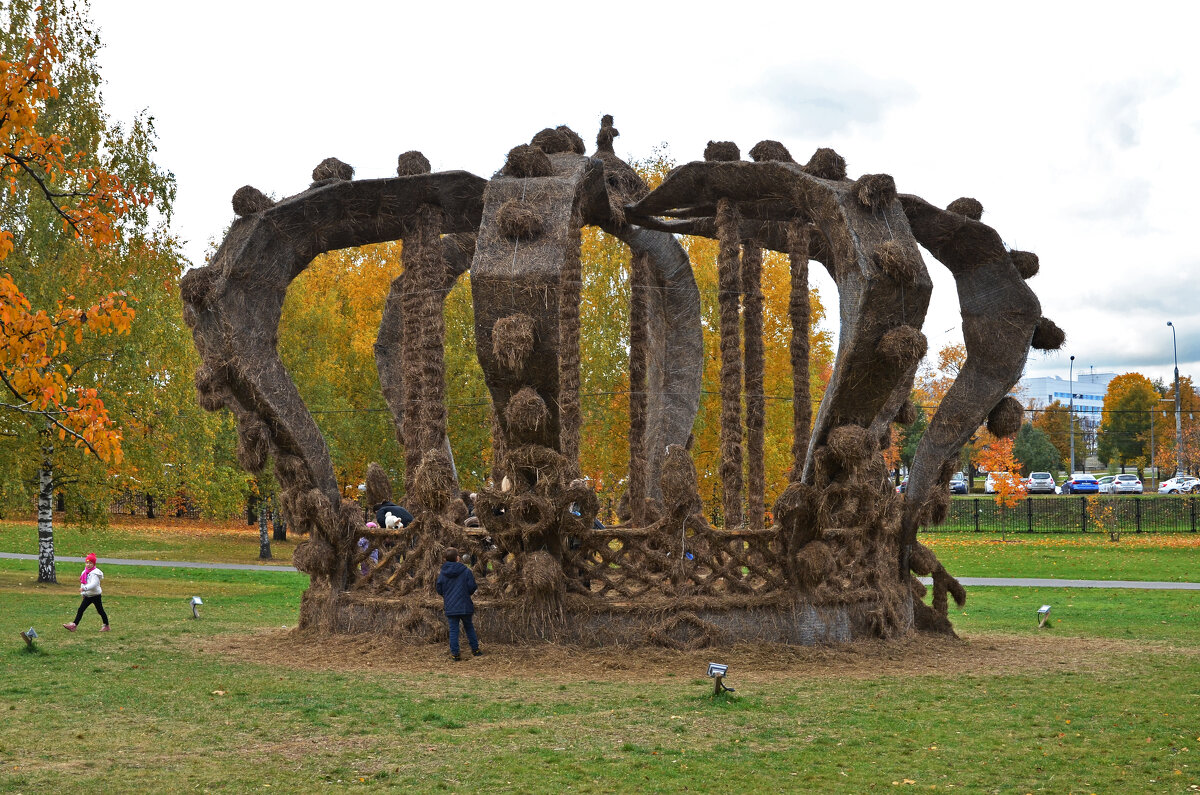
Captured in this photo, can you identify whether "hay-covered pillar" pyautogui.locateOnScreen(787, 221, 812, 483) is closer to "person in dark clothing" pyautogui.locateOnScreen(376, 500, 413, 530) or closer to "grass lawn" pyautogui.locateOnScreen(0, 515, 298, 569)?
"person in dark clothing" pyautogui.locateOnScreen(376, 500, 413, 530)

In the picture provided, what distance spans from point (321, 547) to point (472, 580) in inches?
92.5

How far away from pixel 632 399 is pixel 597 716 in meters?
6.99

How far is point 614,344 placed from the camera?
25.9 metres

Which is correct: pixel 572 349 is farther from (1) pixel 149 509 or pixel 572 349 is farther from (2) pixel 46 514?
(1) pixel 149 509

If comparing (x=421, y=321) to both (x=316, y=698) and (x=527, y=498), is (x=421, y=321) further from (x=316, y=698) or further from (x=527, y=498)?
(x=316, y=698)

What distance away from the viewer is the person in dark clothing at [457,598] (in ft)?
37.3

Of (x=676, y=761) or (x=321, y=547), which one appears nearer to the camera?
(x=676, y=761)

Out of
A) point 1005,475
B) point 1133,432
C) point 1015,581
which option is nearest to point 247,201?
point 1015,581

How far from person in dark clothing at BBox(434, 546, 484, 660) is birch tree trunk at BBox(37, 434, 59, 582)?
44.1 ft

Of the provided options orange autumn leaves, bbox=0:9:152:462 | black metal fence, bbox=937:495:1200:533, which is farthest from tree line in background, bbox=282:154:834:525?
orange autumn leaves, bbox=0:9:152:462

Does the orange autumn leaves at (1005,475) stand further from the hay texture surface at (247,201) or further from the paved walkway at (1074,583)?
the hay texture surface at (247,201)

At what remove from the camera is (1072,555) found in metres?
30.5

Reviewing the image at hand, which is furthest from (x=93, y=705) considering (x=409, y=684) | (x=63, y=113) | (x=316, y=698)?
(x=63, y=113)

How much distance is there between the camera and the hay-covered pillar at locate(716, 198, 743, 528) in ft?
42.9
